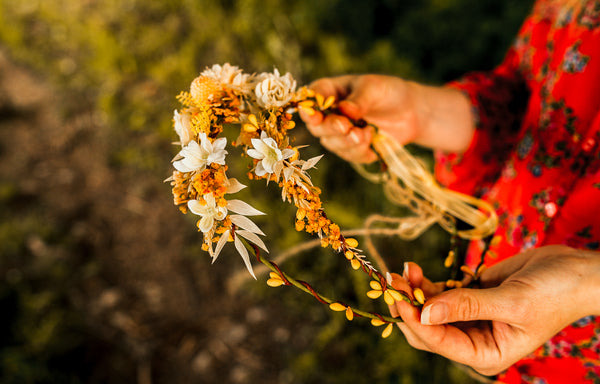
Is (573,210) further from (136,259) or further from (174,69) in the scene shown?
(174,69)

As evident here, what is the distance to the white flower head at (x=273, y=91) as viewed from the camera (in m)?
0.85

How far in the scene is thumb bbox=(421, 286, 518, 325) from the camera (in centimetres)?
72

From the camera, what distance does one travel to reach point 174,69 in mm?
2521

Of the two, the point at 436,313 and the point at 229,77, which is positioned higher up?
the point at 229,77

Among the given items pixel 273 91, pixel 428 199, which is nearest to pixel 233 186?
pixel 273 91

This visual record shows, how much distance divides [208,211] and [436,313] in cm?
46

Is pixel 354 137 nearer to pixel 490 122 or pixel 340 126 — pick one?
pixel 340 126

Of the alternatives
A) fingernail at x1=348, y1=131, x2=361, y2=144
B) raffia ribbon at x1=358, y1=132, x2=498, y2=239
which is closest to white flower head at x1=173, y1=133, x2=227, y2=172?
fingernail at x1=348, y1=131, x2=361, y2=144

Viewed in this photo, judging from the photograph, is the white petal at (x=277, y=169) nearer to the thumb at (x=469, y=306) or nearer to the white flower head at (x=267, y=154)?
the white flower head at (x=267, y=154)

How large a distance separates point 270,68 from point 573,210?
188 cm

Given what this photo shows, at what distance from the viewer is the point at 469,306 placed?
72 cm

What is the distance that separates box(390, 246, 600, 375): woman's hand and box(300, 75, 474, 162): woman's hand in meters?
0.48

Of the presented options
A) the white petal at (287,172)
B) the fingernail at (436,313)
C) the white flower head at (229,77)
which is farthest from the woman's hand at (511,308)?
the white flower head at (229,77)

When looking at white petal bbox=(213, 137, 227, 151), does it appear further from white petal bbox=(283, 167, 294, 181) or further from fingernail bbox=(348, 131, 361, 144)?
fingernail bbox=(348, 131, 361, 144)
